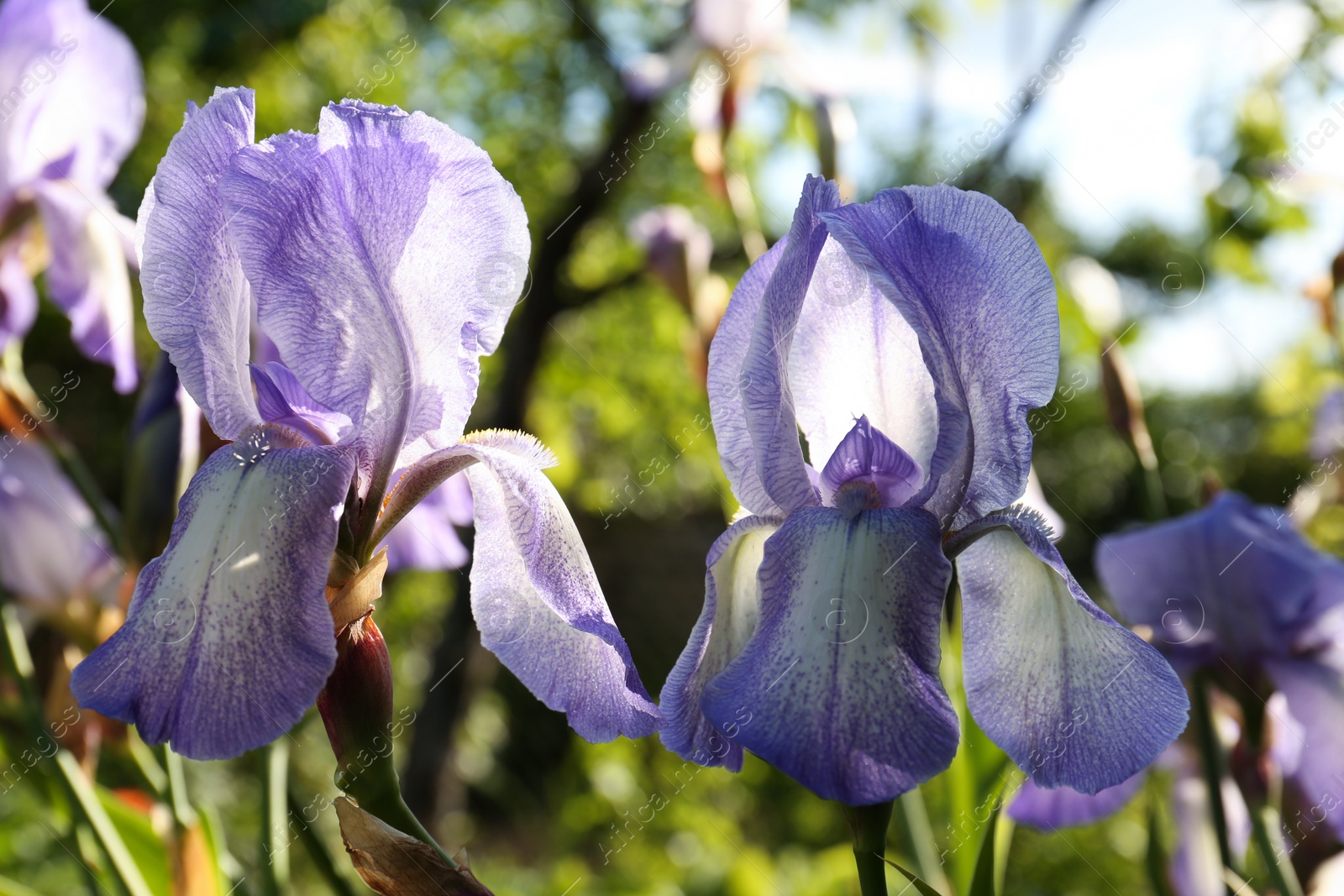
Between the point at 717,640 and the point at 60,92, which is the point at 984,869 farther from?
the point at 60,92

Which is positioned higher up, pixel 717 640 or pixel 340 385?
pixel 340 385

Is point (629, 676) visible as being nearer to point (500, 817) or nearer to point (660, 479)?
point (660, 479)

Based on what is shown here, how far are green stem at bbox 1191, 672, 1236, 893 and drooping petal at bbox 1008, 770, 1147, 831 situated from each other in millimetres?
39

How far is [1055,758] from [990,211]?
19 cm

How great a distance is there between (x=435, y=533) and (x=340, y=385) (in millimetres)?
166

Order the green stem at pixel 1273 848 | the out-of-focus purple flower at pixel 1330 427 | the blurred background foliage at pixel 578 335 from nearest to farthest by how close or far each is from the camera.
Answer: the green stem at pixel 1273 848 → the out-of-focus purple flower at pixel 1330 427 → the blurred background foliage at pixel 578 335

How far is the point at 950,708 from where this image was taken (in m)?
0.33

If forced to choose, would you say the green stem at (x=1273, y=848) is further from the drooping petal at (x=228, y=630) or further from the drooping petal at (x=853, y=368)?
the drooping petal at (x=228, y=630)

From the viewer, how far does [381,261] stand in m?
0.40

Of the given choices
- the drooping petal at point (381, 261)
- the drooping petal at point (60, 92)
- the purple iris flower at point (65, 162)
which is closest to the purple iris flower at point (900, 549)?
the drooping petal at point (381, 261)

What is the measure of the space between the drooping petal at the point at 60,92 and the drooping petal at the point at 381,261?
54 cm

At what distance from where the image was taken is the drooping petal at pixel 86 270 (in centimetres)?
76

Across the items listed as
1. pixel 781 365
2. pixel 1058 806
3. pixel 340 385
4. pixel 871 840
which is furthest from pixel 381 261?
pixel 1058 806

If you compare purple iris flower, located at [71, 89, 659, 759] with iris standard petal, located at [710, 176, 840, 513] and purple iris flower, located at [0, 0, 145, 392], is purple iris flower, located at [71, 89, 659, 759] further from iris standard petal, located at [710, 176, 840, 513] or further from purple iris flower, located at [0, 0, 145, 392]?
purple iris flower, located at [0, 0, 145, 392]
